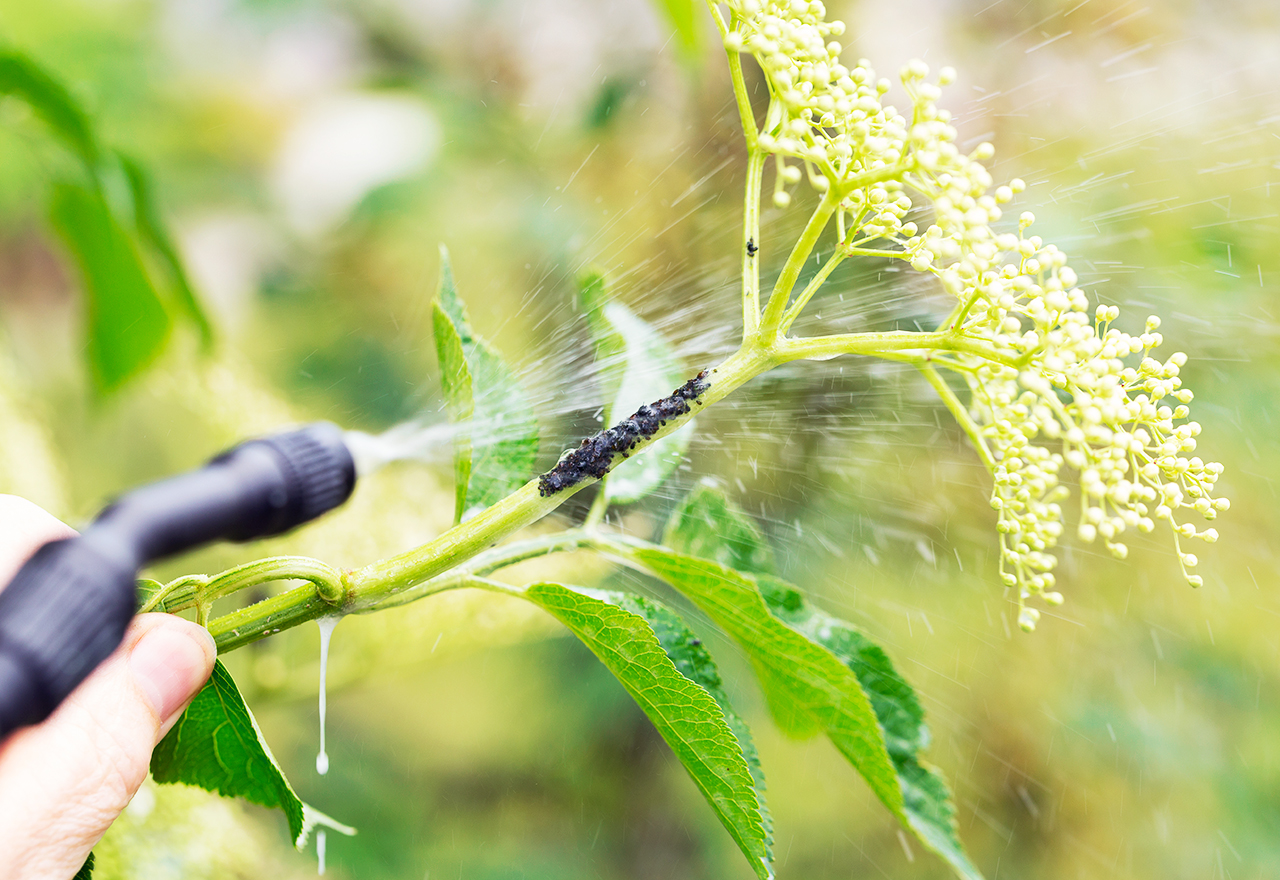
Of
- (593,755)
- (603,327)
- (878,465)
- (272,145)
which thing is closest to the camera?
(603,327)

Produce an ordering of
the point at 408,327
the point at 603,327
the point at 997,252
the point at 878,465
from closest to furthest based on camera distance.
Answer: the point at 997,252 < the point at 603,327 < the point at 878,465 < the point at 408,327

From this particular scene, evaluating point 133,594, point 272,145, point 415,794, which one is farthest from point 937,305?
point 272,145

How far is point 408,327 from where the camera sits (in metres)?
1.31

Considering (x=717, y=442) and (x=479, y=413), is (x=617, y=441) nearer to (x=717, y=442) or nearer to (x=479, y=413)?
(x=479, y=413)

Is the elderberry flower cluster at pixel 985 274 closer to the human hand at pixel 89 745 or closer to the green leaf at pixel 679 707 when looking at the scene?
the green leaf at pixel 679 707

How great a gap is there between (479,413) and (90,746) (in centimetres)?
23

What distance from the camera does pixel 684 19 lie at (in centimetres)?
71

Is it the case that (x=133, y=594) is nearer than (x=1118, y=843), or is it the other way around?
(x=133, y=594)

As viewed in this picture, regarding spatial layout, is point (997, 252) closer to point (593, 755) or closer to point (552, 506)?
point (552, 506)

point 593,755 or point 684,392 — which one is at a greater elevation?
point 684,392

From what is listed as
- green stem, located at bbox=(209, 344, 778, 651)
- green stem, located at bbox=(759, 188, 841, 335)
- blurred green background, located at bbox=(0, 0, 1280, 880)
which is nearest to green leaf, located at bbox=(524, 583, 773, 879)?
green stem, located at bbox=(209, 344, 778, 651)

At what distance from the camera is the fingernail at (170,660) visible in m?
0.36

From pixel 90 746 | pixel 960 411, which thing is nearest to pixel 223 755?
pixel 90 746

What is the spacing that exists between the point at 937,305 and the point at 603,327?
0.40 metres
